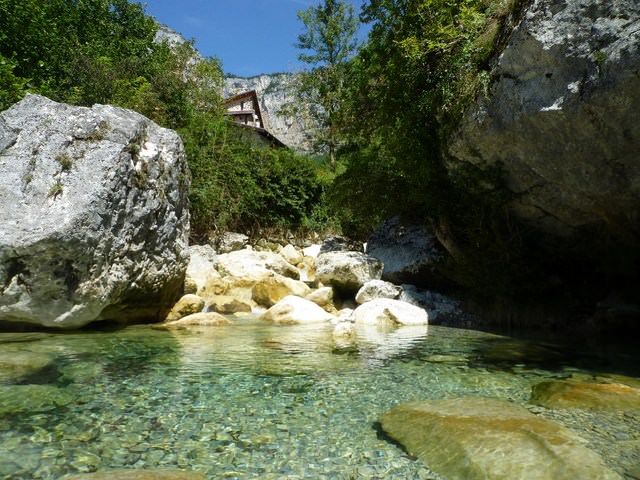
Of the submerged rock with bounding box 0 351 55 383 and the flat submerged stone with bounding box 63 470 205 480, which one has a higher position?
the submerged rock with bounding box 0 351 55 383

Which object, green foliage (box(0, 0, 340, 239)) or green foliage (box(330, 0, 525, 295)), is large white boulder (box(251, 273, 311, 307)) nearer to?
green foliage (box(330, 0, 525, 295))

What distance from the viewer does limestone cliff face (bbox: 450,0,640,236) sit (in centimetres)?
539

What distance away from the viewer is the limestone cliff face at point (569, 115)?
539cm

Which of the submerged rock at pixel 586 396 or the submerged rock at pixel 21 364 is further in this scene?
the submerged rock at pixel 21 364

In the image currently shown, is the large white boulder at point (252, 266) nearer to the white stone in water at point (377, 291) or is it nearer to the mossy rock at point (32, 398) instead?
the white stone in water at point (377, 291)

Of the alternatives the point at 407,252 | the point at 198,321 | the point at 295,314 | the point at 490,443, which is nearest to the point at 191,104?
the point at 407,252

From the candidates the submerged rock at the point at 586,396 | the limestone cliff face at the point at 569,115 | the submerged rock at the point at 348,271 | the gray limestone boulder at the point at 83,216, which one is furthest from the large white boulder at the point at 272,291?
the submerged rock at the point at 586,396

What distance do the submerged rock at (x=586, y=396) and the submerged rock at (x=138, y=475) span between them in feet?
9.33

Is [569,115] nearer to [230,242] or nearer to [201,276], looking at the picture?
[201,276]

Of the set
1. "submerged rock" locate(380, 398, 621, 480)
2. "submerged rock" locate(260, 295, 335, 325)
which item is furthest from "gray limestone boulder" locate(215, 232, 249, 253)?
"submerged rock" locate(380, 398, 621, 480)

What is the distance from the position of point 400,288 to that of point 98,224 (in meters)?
6.38

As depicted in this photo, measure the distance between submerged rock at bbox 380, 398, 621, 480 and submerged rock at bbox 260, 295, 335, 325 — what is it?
559 cm

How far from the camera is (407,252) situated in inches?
461

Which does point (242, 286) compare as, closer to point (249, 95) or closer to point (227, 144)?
point (227, 144)
